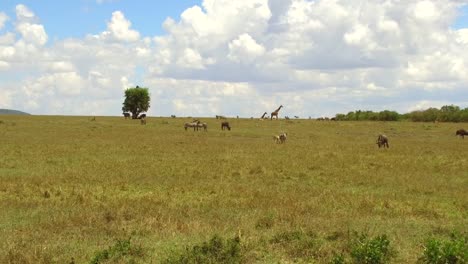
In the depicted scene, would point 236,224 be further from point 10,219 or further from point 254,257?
point 10,219

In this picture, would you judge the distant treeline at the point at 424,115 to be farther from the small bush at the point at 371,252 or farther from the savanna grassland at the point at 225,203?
the small bush at the point at 371,252

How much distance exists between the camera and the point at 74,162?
26000 millimetres

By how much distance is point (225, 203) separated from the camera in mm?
15586

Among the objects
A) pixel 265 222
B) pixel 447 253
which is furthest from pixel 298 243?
pixel 447 253

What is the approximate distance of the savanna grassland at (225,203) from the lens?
34.4 ft

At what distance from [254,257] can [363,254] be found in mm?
2002

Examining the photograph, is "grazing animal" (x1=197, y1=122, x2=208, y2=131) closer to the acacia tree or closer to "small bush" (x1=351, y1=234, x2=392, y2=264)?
the acacia tree

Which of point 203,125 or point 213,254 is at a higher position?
point 203,125

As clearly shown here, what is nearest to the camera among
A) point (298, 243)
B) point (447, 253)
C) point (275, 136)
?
point (447, 253)

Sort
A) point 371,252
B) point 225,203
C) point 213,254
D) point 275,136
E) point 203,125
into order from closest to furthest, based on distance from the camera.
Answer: point 371,252 < point 213,254 < point 225,203 < point 275,136 < point 203,125

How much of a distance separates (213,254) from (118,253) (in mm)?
1723

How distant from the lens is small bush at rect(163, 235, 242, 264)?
9.24 meters

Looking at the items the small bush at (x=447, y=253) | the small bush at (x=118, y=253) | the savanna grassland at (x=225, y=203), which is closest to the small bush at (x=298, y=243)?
the savanna grassland at (x=225, y=203)

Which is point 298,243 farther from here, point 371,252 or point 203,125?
point 203,125
